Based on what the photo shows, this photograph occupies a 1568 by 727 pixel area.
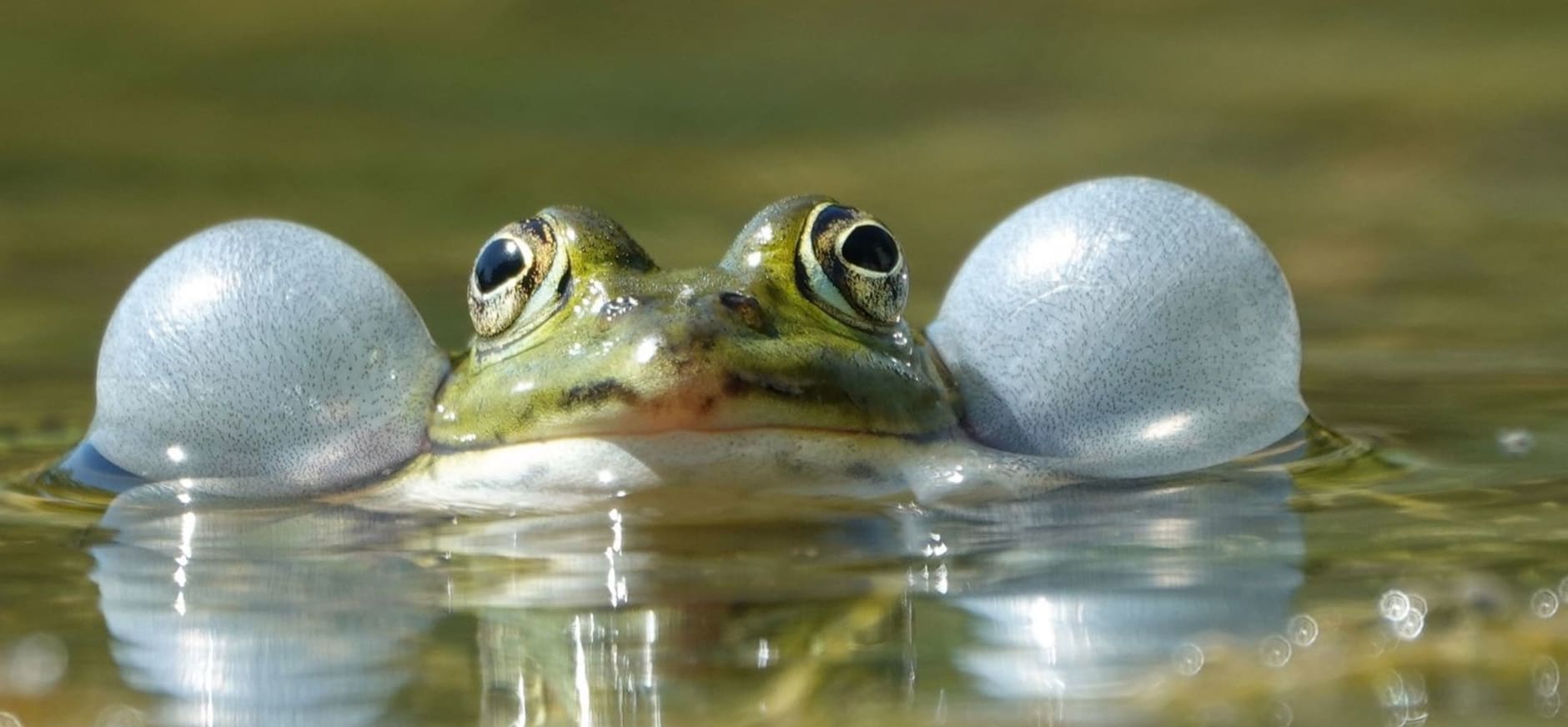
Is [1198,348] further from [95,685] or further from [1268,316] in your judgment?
[95,685]

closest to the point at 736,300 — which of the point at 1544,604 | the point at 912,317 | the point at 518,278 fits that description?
the point at 518,278

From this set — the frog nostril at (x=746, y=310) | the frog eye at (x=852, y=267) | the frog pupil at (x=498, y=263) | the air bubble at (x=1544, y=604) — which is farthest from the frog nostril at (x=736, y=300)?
the air bubble at (x=1544, y=604)

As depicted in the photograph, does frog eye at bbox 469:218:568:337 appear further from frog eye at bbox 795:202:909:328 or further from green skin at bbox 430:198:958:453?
frog eye at bbox 795:202:909:328

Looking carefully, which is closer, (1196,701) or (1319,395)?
(1196,701)

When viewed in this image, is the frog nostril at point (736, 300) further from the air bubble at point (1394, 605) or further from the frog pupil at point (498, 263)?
the air bubble at point (1394, 605)

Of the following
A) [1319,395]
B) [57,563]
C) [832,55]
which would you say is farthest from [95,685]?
[832,55]

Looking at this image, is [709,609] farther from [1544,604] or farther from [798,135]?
[798,135]

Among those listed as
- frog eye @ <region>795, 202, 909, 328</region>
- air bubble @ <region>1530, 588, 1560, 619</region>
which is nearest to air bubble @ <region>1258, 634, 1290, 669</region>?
air bubble @ <region>1530, 588, 1560, 619</region>
